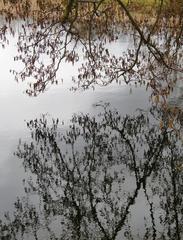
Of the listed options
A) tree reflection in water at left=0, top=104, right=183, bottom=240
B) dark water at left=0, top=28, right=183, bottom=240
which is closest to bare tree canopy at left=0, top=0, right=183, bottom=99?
dark water at left=0, top=28, right=183, bottom=240

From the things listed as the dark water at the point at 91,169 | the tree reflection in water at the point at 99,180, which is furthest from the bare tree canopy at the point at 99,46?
the tree reflection in water at the point at 99,180

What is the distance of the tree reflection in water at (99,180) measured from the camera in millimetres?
9000

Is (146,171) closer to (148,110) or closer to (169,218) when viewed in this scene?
(169,218)

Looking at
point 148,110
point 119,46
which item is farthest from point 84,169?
point 119,46

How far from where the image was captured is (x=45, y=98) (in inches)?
653

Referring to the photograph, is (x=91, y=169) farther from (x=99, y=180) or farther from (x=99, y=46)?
(x=99, y=46)

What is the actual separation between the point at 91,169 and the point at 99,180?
0.51 meters

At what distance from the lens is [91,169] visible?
11.1 metres

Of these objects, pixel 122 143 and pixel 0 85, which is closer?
pixel 122 143

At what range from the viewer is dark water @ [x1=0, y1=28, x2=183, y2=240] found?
29.8 ft

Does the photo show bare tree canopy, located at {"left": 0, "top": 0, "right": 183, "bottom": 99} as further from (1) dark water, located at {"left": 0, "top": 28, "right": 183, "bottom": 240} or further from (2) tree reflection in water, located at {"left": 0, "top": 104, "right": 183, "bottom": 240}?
(2) tree reflection in water, located at {"left": 0, "top": 104, "right": 183, "bottom": 240}

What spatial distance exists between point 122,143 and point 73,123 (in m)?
2.18

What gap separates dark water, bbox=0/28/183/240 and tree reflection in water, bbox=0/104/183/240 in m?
0.02

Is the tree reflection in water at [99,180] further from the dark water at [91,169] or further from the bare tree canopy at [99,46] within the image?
the bare tree canopy at [99,46]
